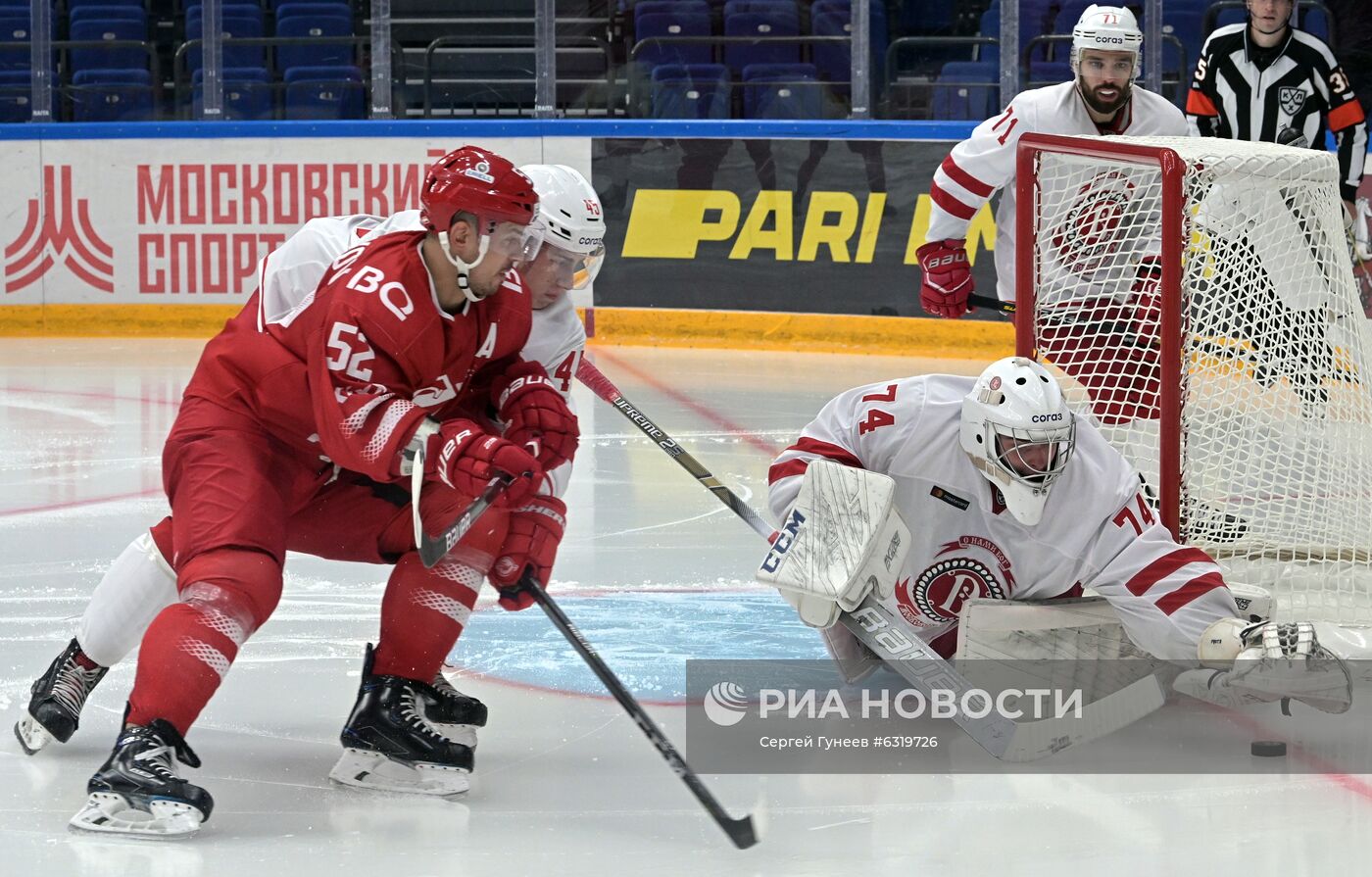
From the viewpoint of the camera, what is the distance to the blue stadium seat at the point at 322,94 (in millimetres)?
8312

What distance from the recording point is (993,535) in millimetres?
3221

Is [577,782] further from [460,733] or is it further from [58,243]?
[58,243]

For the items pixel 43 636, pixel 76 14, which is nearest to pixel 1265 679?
pixel 43 636

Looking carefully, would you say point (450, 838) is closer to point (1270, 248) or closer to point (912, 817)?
point (912, 817)

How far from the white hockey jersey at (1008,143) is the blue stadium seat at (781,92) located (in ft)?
10.7

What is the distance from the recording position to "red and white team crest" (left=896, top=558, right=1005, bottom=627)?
3.26 meters

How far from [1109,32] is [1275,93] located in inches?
49.0

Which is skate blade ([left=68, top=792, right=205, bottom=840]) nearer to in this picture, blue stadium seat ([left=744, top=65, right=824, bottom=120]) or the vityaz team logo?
blue stadium seat ([left=744, top=65, right=824, bottom=120])

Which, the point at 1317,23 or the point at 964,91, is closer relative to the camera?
the point at 1317,23

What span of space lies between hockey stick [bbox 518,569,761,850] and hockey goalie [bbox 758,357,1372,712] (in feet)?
1.10

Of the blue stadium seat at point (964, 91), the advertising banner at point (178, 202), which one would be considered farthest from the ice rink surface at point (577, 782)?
the advertising banner at point (178, 202)

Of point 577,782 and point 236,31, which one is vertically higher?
point 236,31

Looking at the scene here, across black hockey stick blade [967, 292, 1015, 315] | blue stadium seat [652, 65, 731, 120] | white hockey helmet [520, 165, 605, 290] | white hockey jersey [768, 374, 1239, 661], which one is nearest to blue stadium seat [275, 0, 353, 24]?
blue stadium seat [652, 65, 731, 120]

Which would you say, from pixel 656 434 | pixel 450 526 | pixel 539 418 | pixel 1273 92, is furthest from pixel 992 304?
pixel 450 526
